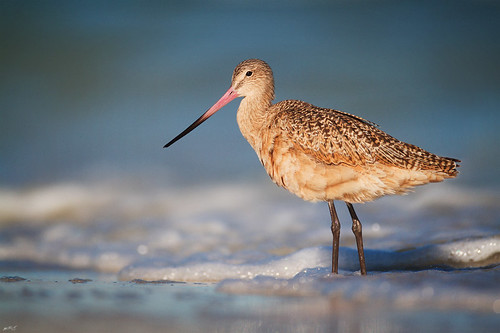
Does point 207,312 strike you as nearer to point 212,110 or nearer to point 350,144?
point 350,144

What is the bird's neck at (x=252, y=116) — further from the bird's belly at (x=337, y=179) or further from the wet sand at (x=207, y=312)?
the wet sand at (x=207, y=312)

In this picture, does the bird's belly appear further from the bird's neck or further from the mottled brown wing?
the bird's neck

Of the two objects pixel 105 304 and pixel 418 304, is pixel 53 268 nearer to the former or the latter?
pixel 105 304

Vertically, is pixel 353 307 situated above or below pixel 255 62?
below

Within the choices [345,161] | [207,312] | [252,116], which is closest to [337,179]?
[345,161]

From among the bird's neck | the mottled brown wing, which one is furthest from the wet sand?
the bird's neck

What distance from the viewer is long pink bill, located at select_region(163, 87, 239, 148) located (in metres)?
4.82

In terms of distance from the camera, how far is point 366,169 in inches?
155

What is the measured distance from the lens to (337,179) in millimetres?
3971

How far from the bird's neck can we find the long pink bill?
139 millimetres

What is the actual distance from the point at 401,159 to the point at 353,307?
1.13m

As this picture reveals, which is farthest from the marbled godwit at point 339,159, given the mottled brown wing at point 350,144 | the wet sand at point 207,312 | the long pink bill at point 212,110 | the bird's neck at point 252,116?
the wet sand at point 207,312

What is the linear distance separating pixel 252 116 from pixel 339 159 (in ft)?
2.93

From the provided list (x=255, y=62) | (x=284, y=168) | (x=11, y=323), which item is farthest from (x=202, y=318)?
(x=255, y=62)
